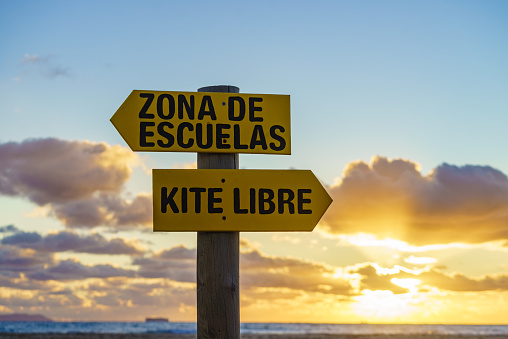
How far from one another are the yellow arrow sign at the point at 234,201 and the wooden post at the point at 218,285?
0.47ft

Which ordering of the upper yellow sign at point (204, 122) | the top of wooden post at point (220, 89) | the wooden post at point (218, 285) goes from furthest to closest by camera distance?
the top of wooden post at point (220, 89), the upper yellow sign at point (204, 122), the wooden post at point (218, 285)

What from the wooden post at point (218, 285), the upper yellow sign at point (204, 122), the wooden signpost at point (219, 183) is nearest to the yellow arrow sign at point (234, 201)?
the wooden signpost at point (219, 183)

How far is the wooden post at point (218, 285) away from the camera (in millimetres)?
4680

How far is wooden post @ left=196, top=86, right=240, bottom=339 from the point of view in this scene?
468cm

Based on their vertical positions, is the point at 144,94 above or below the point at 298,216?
above

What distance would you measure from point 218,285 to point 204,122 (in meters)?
1.45

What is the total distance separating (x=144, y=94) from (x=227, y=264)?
1.69m

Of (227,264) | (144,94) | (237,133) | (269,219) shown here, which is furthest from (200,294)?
(144,94)

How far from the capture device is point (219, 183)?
15.7ft

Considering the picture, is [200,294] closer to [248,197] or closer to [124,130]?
[248,197]

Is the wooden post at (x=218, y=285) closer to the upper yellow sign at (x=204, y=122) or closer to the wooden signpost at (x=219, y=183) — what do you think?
the wooden signpost at (x=219, y=183)

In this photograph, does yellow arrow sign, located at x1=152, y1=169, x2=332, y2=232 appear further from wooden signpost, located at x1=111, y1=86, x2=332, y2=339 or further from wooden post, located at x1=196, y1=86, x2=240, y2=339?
wooden post, located at x1=196, y1=86, x2=240, y2=339

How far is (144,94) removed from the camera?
488 centimetres

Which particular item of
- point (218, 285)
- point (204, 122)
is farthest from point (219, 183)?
point (218, 285)
